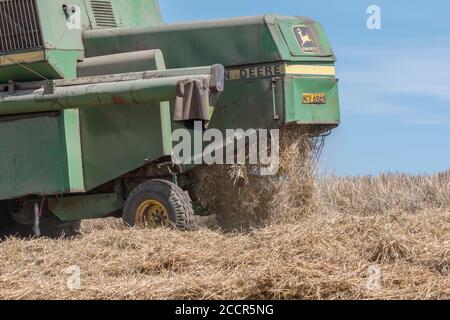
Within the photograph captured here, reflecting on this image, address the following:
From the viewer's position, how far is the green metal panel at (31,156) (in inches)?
456

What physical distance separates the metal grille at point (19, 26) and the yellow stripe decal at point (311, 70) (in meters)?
2.84

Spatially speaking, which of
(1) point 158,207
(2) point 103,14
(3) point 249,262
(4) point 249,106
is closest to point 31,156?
(1) point 158,207

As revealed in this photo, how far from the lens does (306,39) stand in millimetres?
11688

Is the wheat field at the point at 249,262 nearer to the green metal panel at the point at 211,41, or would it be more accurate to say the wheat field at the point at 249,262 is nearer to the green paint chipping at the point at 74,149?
the green paint chipping at the point at 74,149

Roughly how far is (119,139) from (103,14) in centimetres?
185

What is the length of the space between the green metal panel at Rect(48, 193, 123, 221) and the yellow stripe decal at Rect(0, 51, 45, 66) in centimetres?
166

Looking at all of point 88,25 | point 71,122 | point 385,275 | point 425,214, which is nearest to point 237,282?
point 385,275

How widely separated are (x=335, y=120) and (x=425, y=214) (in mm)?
2291

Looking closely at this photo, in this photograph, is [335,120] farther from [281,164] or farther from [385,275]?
Result: [385,275]

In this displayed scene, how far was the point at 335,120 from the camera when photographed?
11.8 meters

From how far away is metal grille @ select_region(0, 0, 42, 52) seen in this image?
11.7 meters

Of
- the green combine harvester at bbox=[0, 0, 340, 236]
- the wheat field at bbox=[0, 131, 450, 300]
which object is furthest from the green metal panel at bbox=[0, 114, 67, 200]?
the wheat field at bbox=[0, 131, 450, 300]

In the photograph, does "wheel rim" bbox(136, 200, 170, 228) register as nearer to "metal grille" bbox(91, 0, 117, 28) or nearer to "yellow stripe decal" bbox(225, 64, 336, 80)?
"yellow stripe decal" bbox(225, 64, 336, 80)
